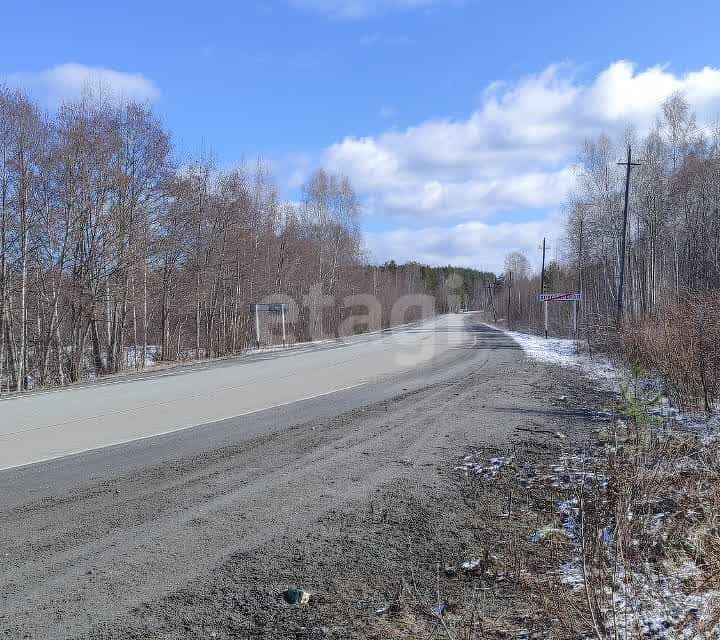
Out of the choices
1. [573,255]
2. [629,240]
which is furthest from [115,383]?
[573,255]

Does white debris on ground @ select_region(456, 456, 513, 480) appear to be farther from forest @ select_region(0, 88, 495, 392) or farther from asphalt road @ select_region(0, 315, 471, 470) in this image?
forest @ select_region(0, 88, 495, 392)

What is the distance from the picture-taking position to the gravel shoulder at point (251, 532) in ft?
11.9

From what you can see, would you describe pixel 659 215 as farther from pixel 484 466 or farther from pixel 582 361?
pixel 484 466

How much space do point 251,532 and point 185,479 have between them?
2026 millimetres

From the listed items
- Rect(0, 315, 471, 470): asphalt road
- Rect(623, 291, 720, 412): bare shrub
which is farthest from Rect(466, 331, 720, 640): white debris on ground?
Rect(0, 315, 471, 470): asphalt road

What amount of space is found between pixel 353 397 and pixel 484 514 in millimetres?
7993

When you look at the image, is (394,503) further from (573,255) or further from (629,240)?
(573,255)

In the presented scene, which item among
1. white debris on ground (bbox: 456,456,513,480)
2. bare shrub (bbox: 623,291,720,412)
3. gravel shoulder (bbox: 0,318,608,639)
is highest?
bare shrub (bbox: 623,291,720,412)

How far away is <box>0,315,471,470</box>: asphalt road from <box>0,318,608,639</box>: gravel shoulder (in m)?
0.97

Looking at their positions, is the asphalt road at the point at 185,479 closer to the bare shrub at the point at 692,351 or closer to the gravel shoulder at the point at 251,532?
the gravel shoulder at the point at 251,532

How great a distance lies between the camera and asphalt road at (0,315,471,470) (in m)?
9.12

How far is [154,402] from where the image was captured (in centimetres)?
1277

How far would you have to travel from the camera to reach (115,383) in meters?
16.7

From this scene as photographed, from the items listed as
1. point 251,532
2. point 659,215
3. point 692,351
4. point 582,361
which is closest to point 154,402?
point 251,532
